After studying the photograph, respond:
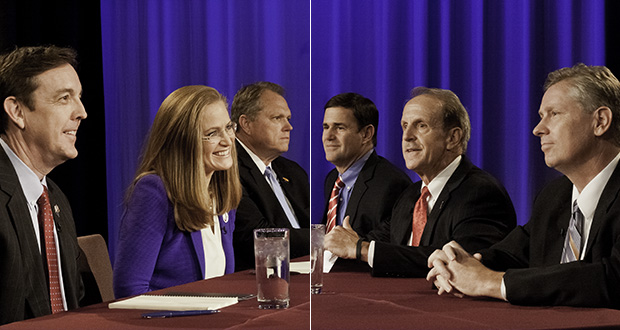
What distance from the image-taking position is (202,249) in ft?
7.83

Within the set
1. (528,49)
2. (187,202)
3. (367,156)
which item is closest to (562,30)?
(528,49)

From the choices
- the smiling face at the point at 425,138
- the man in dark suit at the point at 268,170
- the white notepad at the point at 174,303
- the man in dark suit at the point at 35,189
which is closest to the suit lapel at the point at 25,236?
the man in dark suit at the point at 35,189

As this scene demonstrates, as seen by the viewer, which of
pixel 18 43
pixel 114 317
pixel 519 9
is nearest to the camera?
pixel 114 317

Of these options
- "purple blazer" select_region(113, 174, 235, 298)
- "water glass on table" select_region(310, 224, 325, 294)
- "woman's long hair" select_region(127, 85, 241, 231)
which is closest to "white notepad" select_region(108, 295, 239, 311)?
"water glass on table" select_region(310, 224, 325, 294)

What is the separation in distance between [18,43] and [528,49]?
66.6 inches

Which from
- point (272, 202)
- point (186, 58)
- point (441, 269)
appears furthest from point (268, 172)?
point (441, 269)

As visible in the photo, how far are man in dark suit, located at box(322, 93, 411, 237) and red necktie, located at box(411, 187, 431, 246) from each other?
3.4 inches

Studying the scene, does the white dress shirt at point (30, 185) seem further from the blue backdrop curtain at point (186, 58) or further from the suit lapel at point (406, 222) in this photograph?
the suit lapel at point (406, 222)

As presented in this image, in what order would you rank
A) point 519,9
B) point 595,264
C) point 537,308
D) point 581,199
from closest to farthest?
point 537,308, point 595,264, point 581,199, point 519,9

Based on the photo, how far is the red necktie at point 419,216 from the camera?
2.34 m

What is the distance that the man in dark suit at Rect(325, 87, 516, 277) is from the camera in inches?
88.7

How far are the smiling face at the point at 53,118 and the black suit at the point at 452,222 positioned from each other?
109 cm

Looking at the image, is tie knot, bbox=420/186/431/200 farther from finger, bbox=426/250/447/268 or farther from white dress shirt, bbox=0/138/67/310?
white dress shirt, bbox=0/138/67/310

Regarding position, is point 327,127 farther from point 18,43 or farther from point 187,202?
point 18,43
